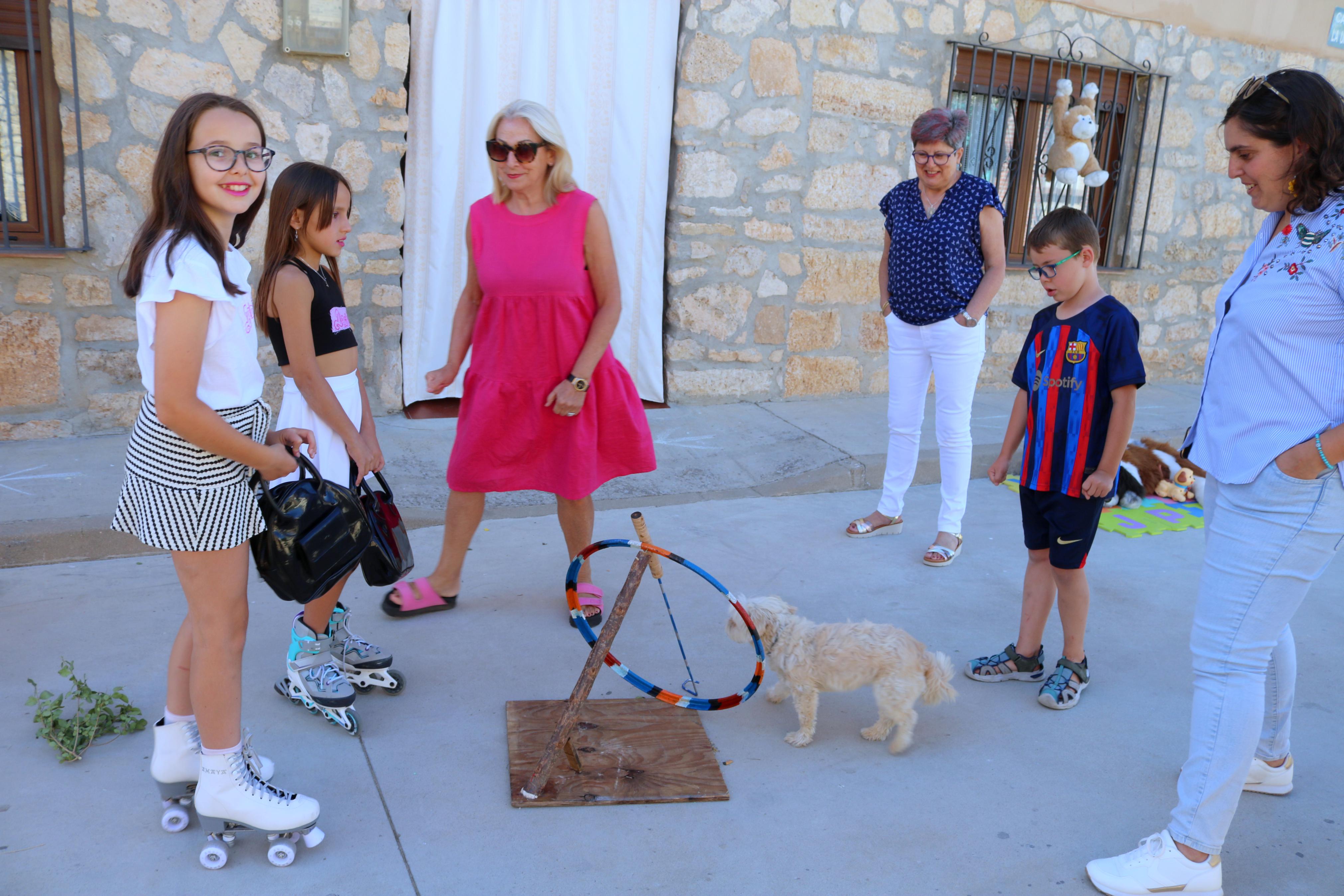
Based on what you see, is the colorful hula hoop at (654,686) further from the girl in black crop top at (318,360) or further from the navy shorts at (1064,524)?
the navy shorts at (1064,524)

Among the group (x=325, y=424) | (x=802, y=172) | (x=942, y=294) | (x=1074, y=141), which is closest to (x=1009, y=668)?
(x=942, y=294)

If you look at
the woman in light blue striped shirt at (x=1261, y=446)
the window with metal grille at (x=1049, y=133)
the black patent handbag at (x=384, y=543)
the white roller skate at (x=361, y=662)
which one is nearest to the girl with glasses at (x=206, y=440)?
the black patent handbag at (x=384, y=543)

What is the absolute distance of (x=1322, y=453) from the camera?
2.04 m

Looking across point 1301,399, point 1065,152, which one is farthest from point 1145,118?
point 1301,399

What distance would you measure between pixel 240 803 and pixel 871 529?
3.12m

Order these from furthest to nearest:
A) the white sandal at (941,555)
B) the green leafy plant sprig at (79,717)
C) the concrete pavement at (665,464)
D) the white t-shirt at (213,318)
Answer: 1. the white sandal at (941,555)
2. the concrete pavement at (665,464)
3. the green leafy plant sprig at (79,717)
4. the white t-shirt at (213,318)

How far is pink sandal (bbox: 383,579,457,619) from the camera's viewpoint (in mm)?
3533

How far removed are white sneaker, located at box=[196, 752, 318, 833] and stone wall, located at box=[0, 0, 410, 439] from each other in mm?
3297

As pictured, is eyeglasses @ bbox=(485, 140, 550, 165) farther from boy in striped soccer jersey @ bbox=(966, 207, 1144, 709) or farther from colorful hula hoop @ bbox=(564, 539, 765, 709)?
boy in striped soccer jersey @ bbox=(966, 207, 1144, 709)

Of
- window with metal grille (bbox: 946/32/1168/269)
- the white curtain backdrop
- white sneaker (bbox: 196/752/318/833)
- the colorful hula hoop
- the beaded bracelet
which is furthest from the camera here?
window with metal grille (bbox: 946/32/1168/269)

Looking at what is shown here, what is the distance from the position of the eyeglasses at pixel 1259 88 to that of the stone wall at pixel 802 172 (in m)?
4.10

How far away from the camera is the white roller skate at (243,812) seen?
85.4 inches

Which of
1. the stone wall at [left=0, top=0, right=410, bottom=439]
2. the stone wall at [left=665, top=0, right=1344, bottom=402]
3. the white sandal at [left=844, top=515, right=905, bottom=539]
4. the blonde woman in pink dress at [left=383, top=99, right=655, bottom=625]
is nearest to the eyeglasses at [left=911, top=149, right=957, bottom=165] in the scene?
the blonde woman in pink dress at [left=383, top=99, right=655, bottom=625]

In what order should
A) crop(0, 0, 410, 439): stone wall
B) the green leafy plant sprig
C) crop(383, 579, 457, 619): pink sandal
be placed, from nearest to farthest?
the green leafy plant sprig, crop(383, 579, 457, 619): pink sandal, crop(0, 0, 410, 439): stone wall
